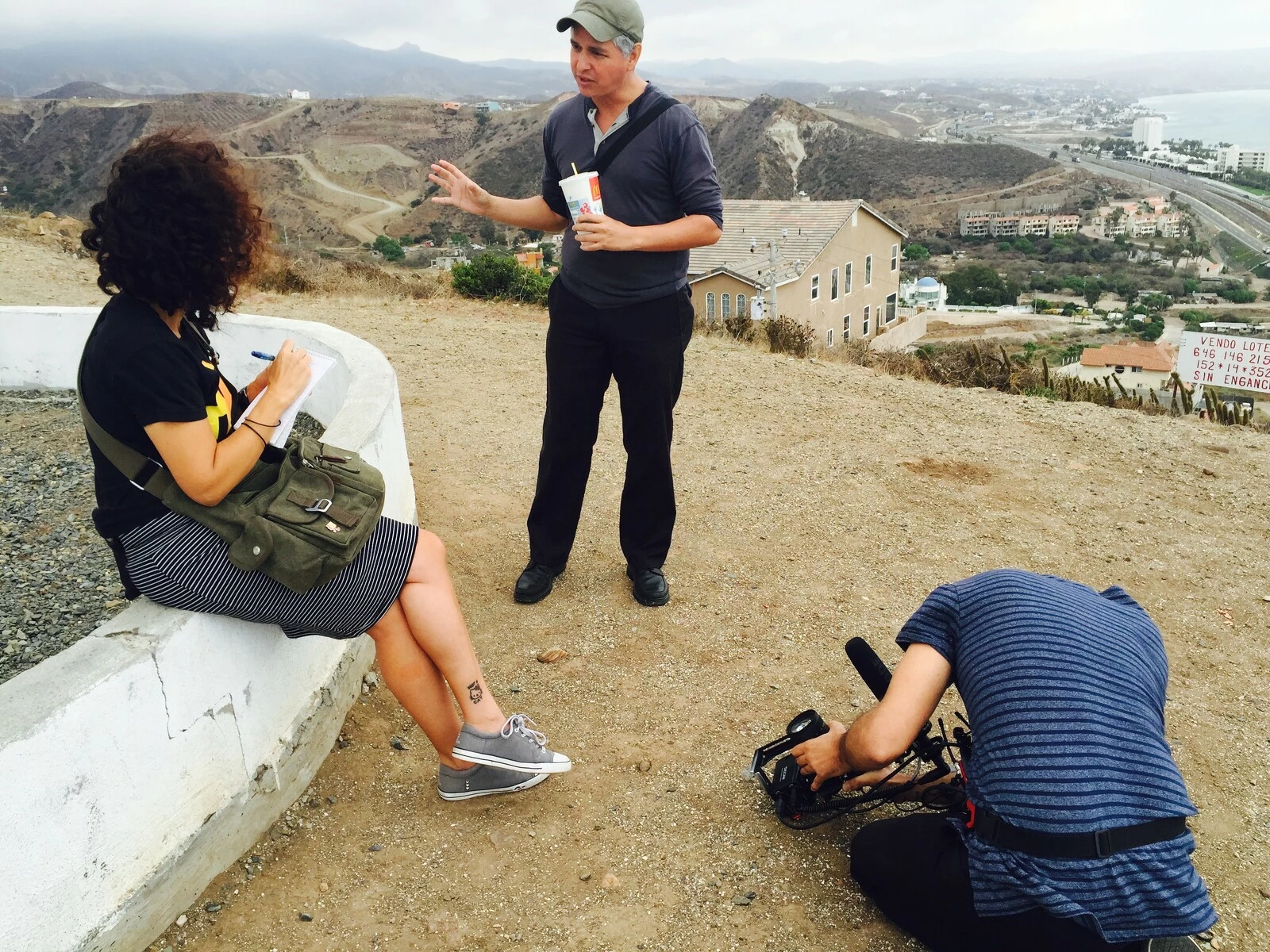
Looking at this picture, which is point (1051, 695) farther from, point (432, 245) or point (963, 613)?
point (432, 245)

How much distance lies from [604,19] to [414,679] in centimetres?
189

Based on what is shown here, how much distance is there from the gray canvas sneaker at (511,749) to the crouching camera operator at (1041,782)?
768 millimetres

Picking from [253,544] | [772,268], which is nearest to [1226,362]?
[253,544]

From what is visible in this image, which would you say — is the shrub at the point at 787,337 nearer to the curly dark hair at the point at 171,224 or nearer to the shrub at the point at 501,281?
the shrub at the point at 501,281

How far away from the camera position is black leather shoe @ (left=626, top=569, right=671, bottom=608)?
132 inches

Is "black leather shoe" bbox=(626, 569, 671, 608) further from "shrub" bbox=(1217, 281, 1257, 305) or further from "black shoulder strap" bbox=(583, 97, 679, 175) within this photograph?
"shrub" bbox=(1217, 281, 1257, 305)

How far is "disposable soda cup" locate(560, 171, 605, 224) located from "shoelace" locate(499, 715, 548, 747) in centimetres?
141

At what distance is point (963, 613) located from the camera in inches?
75.7

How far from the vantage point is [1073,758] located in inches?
66.2

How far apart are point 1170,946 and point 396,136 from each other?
9158cm

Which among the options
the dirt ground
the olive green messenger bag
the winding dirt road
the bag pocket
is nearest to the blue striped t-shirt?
the dirt ground

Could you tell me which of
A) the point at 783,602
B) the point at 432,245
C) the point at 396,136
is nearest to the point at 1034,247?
the point at 432,245

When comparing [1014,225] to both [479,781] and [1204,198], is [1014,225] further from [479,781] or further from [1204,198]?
[479,781]

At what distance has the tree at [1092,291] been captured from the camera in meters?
48.0
